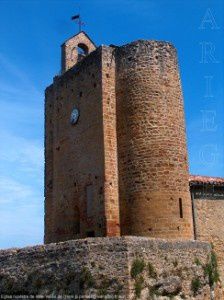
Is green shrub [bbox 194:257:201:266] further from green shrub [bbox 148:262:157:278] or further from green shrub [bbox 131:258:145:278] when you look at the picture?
green shrub [bbox 131:258:145:278]

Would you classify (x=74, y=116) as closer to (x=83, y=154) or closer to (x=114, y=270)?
(x=83, y=154)

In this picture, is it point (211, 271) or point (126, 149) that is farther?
point (126, 149)

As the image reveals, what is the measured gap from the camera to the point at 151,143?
17.9 m

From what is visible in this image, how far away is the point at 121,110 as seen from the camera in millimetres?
18750

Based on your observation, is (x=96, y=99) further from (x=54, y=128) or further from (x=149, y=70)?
(x=54, y=128)

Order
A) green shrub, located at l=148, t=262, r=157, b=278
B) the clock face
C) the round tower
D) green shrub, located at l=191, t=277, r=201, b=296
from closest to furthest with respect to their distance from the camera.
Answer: green shrub, located at l=148, t=262, r=157, b=278 < green shrub, located at l=191, t=277, r=201, b=296 < the round tower < the clock face

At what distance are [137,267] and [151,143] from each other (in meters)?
5.30

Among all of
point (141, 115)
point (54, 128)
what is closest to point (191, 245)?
point (141, 115)

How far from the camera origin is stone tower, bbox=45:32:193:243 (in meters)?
17.5

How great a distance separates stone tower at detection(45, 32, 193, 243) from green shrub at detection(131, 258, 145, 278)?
2826 mm

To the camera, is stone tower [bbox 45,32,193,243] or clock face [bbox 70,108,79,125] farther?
clock face [bbox 70,108,79,125]

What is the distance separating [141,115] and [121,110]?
0.90 m

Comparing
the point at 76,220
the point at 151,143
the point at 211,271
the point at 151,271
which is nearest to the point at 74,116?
the point at 151,143

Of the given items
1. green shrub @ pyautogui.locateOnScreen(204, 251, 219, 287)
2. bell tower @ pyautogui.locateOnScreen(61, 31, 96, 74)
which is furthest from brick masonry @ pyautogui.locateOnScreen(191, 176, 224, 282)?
bell tower @ pyautogui.locateOnScreen(61, 31, 96, 74)
